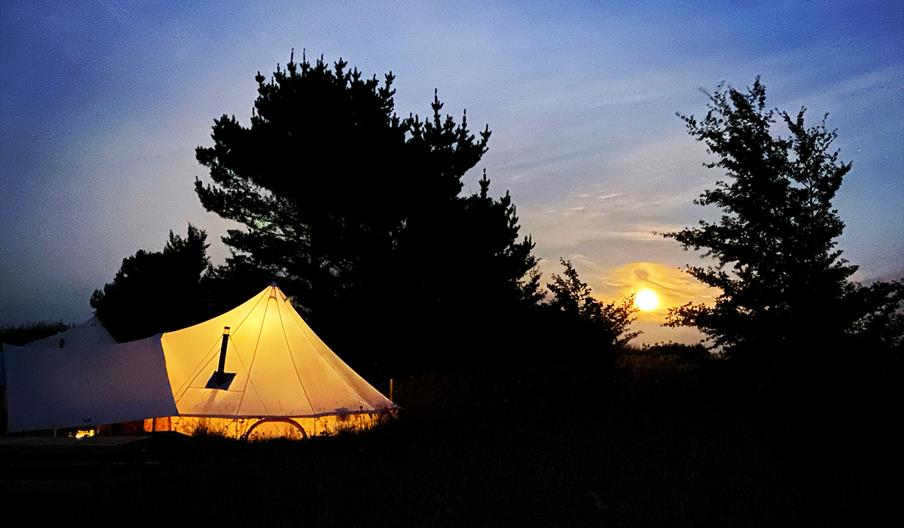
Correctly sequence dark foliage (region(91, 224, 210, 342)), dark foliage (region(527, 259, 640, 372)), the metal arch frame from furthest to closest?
dark foliage (region(91, 224, 210, 342)) → dark foliage (region(527, 259, 640, 372)) → the metal arch frame

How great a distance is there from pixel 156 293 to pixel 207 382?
14.2 m

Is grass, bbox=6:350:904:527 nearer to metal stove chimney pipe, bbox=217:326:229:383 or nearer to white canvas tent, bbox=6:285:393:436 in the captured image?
white canvas tent, bbox=6:285:393:436

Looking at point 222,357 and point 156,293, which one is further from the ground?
point 156,293

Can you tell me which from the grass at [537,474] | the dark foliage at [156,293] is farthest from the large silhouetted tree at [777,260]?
the dark foliage at [156,293]

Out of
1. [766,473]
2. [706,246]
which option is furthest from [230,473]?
[706,246]

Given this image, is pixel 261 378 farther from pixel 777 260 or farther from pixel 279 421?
pixel 777 260

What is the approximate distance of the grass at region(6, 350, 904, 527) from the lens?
18.6 feet

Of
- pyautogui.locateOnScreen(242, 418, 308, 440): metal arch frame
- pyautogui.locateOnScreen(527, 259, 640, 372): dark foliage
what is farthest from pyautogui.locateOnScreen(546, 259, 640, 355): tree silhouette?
pyautogui.locateOnScreen(242, 418, 308, 440): metal arch frame

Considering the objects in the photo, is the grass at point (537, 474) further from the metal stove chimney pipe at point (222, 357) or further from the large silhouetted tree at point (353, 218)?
the large silhouetted tree at point (353, 218)

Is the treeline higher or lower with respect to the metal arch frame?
higher

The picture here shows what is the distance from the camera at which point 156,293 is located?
24.2 m

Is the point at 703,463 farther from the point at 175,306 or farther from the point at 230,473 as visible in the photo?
the point at 175,306

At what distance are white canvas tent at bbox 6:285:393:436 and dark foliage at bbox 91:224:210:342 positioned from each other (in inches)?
428

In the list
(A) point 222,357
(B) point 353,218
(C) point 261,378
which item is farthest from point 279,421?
(B) point 353,218
